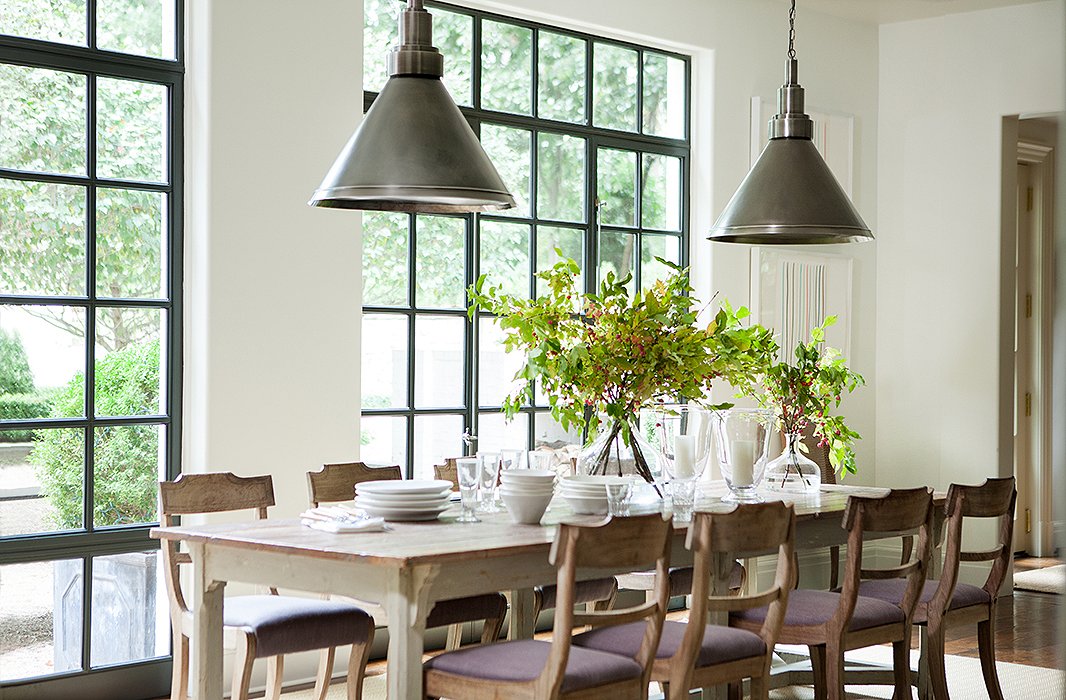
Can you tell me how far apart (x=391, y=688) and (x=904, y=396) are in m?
5.08

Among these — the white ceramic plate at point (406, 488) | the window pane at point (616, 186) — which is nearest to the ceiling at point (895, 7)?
the window pane at point (616, 186)

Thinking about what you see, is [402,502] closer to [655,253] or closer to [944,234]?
[655,253]

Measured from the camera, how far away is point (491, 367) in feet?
19.5

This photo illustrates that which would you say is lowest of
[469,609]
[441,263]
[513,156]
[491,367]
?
[469,609]

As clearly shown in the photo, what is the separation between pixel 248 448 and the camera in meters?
4.82

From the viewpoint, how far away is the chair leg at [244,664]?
11.7ft

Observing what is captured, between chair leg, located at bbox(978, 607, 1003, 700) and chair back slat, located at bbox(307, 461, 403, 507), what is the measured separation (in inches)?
83.7

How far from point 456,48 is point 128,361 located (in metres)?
2.07

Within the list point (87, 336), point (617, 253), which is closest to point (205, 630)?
point (87, 336)

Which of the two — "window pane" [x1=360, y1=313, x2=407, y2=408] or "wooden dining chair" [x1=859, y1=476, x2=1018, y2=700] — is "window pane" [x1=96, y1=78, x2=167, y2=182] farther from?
"wooden dining chair" [x1=859, y1=476, x2=1018, y2=700]

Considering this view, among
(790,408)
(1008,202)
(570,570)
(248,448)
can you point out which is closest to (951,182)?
(1008,202)

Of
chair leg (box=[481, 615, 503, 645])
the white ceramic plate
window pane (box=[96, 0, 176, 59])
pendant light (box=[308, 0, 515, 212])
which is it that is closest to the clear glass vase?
chair leg (box=[481, 615, 503, 645])

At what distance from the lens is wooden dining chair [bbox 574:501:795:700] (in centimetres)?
327

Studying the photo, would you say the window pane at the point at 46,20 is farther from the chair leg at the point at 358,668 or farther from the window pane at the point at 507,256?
the chair leg at the point at 358,668
